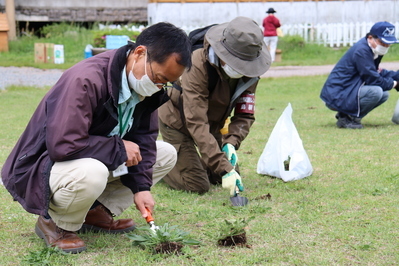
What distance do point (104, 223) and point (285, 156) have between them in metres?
1.96

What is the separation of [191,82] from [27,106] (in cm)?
640

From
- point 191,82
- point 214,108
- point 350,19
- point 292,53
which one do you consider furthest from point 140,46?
point 350,19

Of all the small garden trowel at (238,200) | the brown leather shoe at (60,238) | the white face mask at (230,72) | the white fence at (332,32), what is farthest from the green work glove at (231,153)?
the white fence at (332,32)

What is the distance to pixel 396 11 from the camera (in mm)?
23828

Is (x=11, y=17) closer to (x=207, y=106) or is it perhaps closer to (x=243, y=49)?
(x=207, y=106)

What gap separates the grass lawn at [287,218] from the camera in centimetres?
309

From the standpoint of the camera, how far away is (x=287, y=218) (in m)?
3.81

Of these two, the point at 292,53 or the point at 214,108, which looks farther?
the point at 292,53

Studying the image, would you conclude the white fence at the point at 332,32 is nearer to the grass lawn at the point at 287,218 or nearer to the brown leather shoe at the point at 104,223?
the grass lawn at the point at 287,218

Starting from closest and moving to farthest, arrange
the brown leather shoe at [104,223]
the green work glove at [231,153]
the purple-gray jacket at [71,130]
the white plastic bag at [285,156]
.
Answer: the purple-gray jacket at [71,130]
the brown leather shoe at [104,223]
the green work glove at [231,153]
the white plastic bag at [285,156]

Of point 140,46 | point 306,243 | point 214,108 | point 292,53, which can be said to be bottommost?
point 292,53

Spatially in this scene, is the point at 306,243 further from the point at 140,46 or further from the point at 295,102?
the point at 295,102

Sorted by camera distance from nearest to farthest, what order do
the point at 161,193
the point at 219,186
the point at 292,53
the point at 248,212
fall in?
the point at 248,212 < the point at 161,193 < the point at 219,186 < the point at 292,53

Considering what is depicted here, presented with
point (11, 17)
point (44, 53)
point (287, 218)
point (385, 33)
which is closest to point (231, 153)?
point (287, 218)
